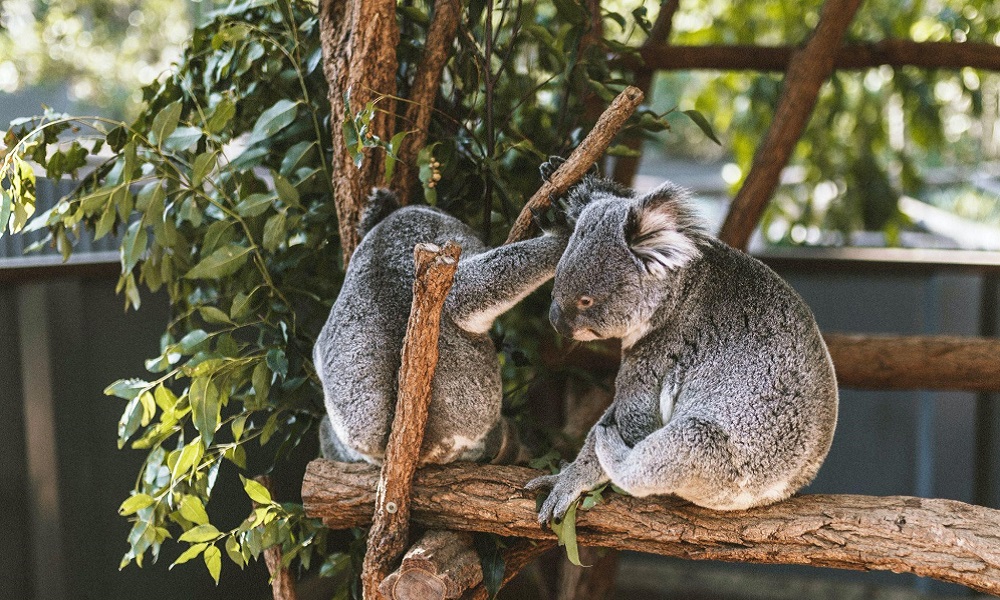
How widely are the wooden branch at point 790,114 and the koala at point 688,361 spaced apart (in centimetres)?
126

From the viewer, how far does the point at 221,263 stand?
2.00 meters

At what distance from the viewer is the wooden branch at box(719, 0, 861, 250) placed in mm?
2824

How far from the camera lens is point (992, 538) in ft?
5.13

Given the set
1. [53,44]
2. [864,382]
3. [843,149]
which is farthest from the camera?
[53,44]

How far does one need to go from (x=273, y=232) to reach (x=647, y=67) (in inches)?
70.3

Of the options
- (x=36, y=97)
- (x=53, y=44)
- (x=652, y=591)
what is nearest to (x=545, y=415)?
(x=652, y=591)

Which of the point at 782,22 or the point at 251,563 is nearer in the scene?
the point at 251,563

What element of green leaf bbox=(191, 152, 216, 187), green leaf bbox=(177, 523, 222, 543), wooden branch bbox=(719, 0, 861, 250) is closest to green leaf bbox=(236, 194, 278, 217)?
green leaf bbox=(191, 152, 216, 187)

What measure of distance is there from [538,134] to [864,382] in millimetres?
1491

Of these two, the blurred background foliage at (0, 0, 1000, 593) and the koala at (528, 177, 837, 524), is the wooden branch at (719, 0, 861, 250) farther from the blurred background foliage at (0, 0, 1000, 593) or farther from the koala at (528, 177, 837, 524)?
the koala at (528, 177, 837, 524)

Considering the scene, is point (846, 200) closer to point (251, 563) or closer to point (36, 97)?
point (251, 563)

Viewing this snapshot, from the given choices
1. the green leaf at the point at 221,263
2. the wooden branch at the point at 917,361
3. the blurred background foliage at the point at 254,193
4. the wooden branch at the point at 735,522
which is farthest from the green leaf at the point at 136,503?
the wooden branch at the point at 917,361

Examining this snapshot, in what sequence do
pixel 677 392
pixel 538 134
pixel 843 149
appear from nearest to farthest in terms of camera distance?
pixel 677 392 → pixel 538 134 → pixel 843 149

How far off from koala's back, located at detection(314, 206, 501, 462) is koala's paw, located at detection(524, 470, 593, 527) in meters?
0.28
